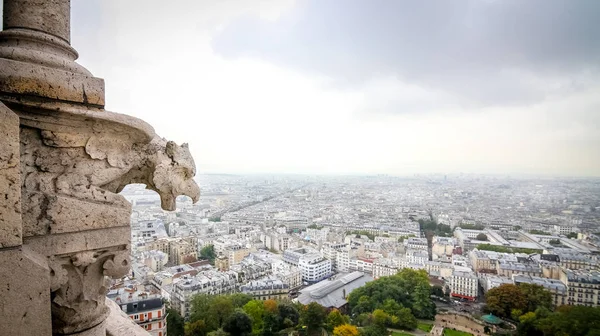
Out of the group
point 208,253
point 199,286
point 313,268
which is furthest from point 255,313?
point 208,253

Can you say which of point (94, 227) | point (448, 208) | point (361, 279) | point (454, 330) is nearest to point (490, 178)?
point (448, 208)

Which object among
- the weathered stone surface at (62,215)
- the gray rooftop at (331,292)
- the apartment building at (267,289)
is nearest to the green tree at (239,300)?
the apartment building at (267,289)

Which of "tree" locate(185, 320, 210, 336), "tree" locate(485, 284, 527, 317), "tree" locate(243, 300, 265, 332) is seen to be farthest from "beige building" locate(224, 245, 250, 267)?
"tree" locate(485, 284, 527, 317)

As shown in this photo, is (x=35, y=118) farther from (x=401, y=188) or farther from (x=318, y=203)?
(x=401, y=188)

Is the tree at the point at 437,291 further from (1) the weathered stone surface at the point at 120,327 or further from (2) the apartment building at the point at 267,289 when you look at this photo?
(1) the weathered stone surface at the point at 120,327

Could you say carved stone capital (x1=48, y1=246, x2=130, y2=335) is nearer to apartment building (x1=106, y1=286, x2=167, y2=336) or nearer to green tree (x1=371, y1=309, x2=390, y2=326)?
apartment building (x1=106, y1=286, x2=167, y2=336)
